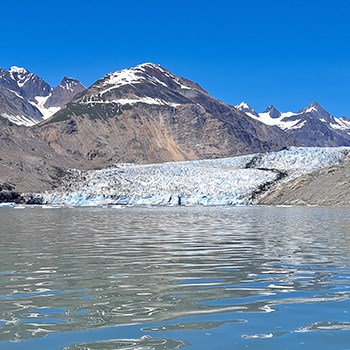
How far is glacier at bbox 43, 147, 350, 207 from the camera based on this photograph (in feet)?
316

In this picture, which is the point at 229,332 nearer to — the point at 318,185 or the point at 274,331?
the point at 274,331

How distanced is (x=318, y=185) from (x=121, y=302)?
81.8 m

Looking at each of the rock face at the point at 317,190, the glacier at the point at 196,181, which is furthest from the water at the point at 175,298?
the glacier at the point at 196,181

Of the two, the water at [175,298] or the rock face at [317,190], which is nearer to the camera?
the water at [175,298]

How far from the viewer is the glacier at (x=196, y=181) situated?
96.2m

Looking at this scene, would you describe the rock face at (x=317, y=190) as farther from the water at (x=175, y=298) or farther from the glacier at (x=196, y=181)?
the water at (x=175, y=298)

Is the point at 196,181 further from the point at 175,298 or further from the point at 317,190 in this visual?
the point at 175,298

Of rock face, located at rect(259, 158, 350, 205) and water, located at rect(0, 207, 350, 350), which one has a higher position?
rock face, located at rect(259, 158, 350, 205)

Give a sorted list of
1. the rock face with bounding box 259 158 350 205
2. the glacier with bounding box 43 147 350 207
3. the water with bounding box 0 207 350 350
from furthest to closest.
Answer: the glacier with bounding box 43 147 350 207 → the rock face with bounding box 259 158 350 205 → the water with bounding box 0 207 350 350

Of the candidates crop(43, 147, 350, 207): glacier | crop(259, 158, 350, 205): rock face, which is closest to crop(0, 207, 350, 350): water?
crop(259, 158, 350, 205): rock face

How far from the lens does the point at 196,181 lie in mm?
102562

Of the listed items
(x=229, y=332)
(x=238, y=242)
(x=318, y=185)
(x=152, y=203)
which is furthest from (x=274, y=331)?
(x=152, y=203)

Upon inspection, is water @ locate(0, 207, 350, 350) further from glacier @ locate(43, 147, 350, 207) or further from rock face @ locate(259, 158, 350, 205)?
glacier @ locate(43, 147, 350, 207)

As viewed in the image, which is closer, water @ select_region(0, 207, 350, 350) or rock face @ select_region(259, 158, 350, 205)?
water @ select_region(0, 207, 350, 350)
